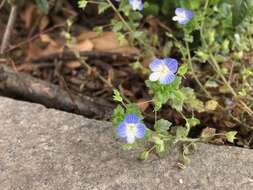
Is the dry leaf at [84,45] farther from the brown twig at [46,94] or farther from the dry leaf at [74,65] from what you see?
the brown twig at [46,94]

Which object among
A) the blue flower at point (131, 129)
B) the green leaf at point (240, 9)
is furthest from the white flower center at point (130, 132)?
the green leaf at point (240, 9)

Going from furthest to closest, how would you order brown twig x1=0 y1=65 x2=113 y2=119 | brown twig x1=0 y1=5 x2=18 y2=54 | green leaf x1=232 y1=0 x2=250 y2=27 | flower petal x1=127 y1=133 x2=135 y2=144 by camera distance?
brown twig x1=0 y1=5 x2=18 y2=54
brown twig x1=0 y1=65 x2=113 y2=119
green leaf x1=232 y1=0 x2=250 y2=27
flower petal x1=127 y1=133 x2=135 y2=144

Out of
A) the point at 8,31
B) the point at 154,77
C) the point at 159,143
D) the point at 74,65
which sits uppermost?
the point at 154,77

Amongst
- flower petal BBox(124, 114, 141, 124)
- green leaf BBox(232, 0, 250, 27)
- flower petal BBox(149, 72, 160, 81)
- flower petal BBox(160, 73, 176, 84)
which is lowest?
flower petal BBox(124, 114, 141, 124)

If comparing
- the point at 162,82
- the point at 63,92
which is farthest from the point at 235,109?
the point at 63,92

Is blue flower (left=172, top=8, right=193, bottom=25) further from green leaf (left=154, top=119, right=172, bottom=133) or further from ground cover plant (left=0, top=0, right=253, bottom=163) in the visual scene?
green leaf (left=154, top=119, right=172, bottom=133)

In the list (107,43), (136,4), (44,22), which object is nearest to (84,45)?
(107,43)

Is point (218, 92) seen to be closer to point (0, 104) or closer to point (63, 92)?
point (63, 92)

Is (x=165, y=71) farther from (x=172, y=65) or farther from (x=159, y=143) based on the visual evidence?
(x=159, y=143)

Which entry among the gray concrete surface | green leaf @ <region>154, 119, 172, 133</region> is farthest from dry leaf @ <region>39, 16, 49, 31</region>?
green leaf @ <region>154, 119, 172, 133</region>
